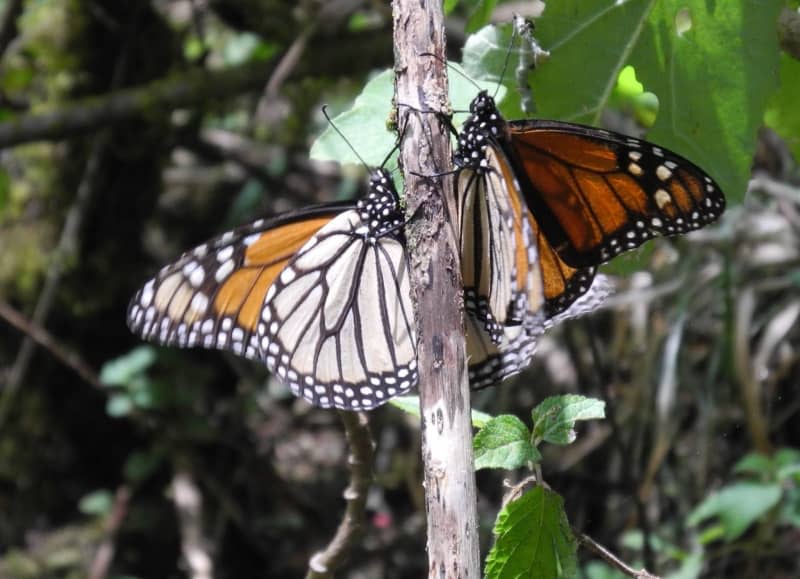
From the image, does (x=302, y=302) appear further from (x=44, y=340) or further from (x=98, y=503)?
(x=98, y=503)

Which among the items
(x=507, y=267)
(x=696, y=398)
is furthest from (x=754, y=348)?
(x=507, y=267)

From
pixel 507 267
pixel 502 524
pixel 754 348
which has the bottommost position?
pixel 502 524

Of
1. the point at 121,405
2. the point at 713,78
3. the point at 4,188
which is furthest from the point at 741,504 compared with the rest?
the point at 4,188

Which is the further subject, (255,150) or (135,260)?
(255,150)

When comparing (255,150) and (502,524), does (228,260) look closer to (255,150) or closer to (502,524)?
(502,524)

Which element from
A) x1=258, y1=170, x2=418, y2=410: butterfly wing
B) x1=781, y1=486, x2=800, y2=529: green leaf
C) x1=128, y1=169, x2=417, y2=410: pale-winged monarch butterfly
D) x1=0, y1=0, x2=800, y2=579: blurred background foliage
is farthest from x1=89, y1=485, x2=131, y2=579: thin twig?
x1=781, y1=486, x2=800, y2=529: green leaf
